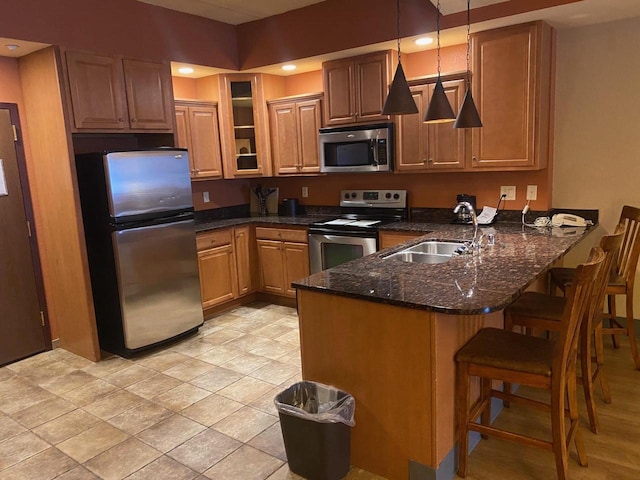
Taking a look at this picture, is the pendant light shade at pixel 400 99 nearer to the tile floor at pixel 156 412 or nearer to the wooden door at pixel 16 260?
the tile floor at pixel 156 412

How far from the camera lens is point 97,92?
3.68 m

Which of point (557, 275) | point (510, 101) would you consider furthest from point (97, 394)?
point (510, 101)

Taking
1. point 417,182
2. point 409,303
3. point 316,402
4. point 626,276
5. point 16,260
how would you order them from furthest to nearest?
point 417,182 → point 16,260 → point 626,276 → point 316,402 → point 409,303

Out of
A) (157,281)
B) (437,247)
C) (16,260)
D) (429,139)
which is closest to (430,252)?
(437,247)

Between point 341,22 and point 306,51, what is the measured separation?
0.42 metres

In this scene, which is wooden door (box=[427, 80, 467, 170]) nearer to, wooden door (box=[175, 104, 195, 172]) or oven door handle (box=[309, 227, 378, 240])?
oven door handle (box=[309, 227, 378, 240])

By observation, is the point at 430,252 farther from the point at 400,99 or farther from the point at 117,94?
the point at 117,94

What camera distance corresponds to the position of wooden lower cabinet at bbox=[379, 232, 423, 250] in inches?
157

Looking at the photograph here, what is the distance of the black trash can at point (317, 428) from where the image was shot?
211 centimetres

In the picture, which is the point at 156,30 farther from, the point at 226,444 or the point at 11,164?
the point at 226,444

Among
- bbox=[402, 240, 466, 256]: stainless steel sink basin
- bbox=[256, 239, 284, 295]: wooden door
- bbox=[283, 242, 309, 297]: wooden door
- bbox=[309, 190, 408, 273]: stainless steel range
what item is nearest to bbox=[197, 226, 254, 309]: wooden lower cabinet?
bbox=[256, 239, 284, 295]: wooden door

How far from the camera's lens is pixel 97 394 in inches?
129

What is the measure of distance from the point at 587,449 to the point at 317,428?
1387 millimetres

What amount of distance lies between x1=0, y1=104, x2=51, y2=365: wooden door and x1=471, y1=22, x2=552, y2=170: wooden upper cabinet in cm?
A: 364
